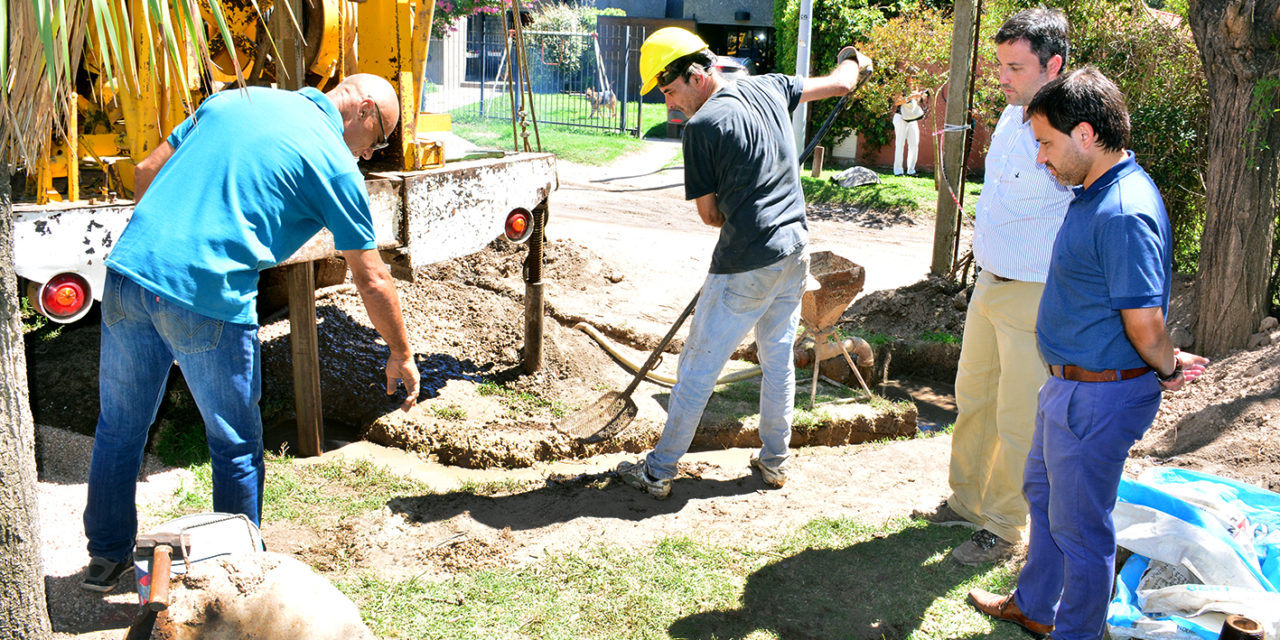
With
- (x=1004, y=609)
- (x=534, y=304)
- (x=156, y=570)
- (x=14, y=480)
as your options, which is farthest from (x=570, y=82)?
(x=156, y=570)

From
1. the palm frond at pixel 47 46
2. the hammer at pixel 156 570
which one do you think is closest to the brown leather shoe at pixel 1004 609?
the hammer at pixel 156 570

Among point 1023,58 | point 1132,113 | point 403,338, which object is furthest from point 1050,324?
point 1132,113

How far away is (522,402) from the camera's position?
5.42 m

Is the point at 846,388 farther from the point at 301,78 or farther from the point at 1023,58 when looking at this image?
the point at 301,78

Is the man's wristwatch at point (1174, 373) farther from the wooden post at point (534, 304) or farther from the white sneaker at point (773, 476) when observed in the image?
the wooden post at point (534, 304)

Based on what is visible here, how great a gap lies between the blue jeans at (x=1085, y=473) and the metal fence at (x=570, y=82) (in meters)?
15.9

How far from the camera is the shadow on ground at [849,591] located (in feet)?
10.9

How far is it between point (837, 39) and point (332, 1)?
39.3 ft

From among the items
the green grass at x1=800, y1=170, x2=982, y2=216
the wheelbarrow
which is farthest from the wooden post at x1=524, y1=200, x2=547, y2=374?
the green grass at x1=800, y1=170, x2=982, y2=216

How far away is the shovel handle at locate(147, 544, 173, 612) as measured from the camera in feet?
7.39

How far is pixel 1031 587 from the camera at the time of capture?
3.17 m

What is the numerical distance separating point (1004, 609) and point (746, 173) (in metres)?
1.92

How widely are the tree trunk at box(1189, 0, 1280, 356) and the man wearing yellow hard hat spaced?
271 cm

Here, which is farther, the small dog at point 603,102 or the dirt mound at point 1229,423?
the small dog at point 603,102
